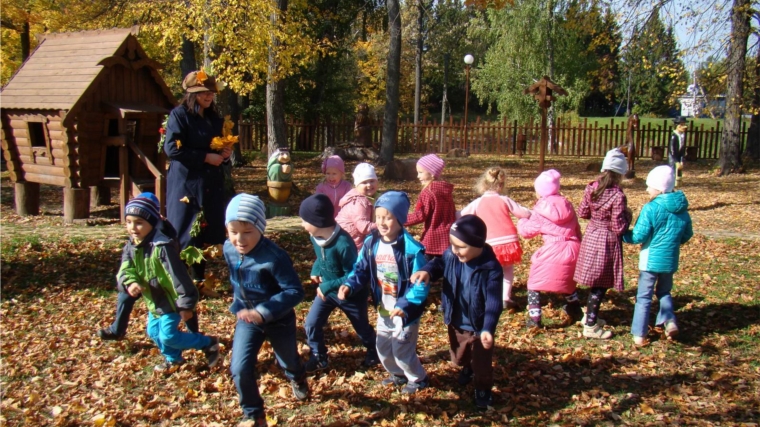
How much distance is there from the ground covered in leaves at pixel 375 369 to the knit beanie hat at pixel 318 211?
1.19 meters

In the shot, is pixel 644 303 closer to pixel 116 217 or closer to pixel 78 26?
pixel 116 217

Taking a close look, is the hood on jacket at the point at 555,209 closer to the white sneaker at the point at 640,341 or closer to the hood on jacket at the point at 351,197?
the white sneaker at the point at 640,341

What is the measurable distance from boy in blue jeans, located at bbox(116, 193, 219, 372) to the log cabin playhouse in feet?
17.0

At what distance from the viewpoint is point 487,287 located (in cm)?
386

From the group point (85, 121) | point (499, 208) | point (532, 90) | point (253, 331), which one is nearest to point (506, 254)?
point (499, 208)

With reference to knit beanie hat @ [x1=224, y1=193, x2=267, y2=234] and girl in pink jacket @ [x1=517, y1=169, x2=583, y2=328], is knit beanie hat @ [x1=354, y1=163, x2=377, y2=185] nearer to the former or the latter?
girl in pink jacket @ [x1=517, y1=169, x2=583, y2=328]

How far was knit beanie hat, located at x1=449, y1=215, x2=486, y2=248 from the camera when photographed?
3.79 metres

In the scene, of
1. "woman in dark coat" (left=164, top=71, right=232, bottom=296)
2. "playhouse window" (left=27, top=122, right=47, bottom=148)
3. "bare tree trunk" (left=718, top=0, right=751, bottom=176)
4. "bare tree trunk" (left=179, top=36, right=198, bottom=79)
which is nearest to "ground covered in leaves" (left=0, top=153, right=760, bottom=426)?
"woman in dark coat" (left=164, top=71, right=232, bottom=296)

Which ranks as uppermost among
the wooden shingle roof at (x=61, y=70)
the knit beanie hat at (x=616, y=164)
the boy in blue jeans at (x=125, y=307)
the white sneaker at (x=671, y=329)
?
the wooden shingle roof at (x=61, y=70)

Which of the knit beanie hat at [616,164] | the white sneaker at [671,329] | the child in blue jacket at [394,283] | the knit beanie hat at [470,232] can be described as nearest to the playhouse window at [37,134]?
the child in blue jacket at [394,283]

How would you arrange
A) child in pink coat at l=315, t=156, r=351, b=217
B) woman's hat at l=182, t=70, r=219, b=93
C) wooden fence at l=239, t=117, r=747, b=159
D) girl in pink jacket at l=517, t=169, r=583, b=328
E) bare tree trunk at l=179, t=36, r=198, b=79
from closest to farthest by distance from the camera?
1. girl in pink jacket at l=517, t=169, r=583, b=328
2. woman's hat at l=182, t=70, r=219, b=93
3. child in pink coat at l=315, t=156, r=351, b=217
4. bare tree trunk at l=179, t=36, r=198, b=79
5. wooden fence at l=239, t=117, r=747, b=159

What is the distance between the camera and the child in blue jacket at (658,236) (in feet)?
16.8

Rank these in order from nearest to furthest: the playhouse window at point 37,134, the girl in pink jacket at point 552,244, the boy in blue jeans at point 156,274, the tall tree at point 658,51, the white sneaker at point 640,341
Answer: the boy in blue jeans at point 156,274 → the white sneaker at point 640,341 → the girl in pink jacket at point 552,244 → the playhouse window at point 37,134 → the tall tree at point 658,51

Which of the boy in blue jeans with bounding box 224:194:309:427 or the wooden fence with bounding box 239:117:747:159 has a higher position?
the wooden fence with bounding box 239:117:747:159
